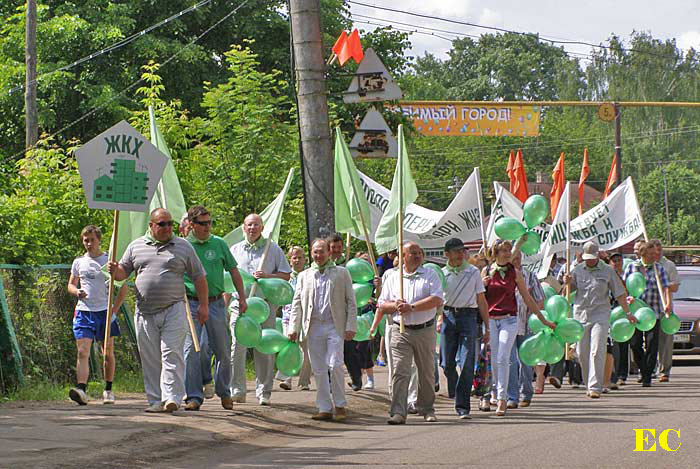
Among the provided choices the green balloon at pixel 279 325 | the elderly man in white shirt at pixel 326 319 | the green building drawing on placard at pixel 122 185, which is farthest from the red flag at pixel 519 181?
the green building drawing on placard at pixel 122 185

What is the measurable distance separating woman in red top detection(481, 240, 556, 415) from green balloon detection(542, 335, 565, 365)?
3.24 ft

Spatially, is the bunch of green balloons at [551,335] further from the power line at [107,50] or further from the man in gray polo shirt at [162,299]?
the power line at [107,50]

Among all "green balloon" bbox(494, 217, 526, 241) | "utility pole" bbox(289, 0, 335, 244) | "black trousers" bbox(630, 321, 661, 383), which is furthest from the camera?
"black trousers" bbox(630, 321, 661, 383)

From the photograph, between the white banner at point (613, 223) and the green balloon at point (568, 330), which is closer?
the green balloon at point (568, 330)

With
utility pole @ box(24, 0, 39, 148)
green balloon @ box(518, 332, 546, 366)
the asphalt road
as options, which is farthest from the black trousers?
utility pole @ box(24, 0, 39, 148)

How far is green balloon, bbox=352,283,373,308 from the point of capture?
14664 mm

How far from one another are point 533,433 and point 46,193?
28.6 ft

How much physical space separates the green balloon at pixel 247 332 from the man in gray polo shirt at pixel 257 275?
480 mm

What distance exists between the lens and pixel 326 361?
12578mm

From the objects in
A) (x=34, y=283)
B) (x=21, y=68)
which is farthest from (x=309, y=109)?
(x=21, y=68)

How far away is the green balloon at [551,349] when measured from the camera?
14719mm

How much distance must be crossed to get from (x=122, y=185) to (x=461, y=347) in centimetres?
374

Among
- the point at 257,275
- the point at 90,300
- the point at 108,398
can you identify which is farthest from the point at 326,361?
the point at 90,300

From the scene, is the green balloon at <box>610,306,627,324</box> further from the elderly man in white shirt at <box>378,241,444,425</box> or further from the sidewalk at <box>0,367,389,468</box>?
Result: the elderly man in white shirt at <box>378,241,444,425</box>
